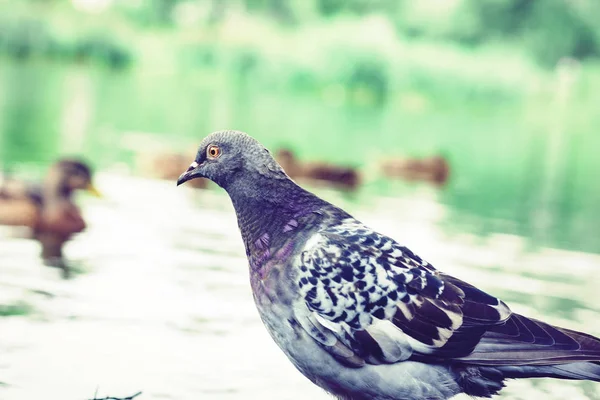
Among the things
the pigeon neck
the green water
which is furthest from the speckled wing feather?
the green water

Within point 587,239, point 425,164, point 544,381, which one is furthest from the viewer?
point 425,164

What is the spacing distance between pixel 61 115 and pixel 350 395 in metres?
14.1

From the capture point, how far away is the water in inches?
208

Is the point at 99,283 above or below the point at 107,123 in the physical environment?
below

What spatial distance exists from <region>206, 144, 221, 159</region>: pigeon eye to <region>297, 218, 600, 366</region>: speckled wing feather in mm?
656

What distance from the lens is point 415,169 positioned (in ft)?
47.3

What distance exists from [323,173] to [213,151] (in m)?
8.00

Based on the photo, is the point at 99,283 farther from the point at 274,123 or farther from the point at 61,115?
the point at 274,123

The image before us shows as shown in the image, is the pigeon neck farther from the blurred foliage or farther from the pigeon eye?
the blurred foliage

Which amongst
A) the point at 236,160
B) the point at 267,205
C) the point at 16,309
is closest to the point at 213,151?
the point at 236,160

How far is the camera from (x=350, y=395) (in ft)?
13.9

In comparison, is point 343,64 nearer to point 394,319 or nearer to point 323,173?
point 323,173

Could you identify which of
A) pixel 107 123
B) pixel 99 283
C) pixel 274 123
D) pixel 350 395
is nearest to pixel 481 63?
pixel 274 123

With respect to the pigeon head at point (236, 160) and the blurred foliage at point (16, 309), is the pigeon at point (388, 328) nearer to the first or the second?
the pigeon head at point (236, 160)
